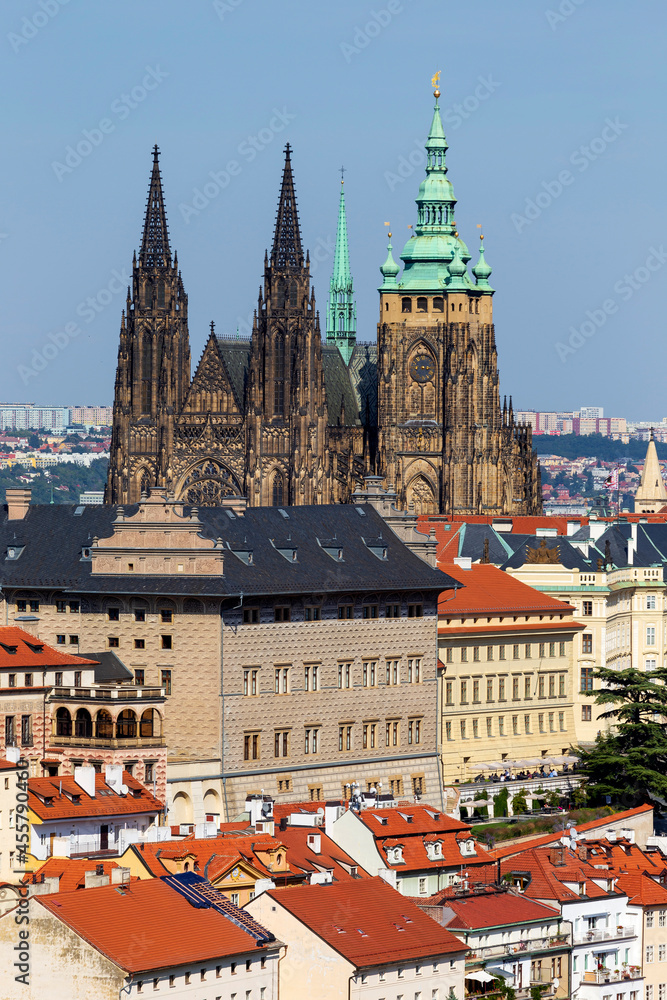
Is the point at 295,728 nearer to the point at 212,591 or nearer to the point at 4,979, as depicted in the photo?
→ the point at 212,591

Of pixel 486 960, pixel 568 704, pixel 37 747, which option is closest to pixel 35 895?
pixel 486 960

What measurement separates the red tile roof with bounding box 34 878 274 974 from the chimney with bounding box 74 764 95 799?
1961 cm

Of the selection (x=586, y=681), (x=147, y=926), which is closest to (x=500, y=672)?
(x=586, y=681)

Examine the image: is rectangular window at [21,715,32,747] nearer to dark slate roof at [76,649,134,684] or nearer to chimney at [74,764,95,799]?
dark slate roof at [76,649,134,684]

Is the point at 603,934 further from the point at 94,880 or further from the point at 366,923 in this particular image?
the point at 94,880

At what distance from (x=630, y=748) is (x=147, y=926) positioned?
49.9 m

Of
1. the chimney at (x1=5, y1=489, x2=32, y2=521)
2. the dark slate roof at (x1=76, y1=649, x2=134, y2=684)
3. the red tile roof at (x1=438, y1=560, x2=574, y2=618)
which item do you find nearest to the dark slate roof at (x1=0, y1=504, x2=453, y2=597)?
the chimney at (x1=5, y1=489, x2=32, y2=521)

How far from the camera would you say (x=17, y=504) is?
140250mm

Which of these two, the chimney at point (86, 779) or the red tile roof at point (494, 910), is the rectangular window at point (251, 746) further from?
the red tile roof at point (494, 910)

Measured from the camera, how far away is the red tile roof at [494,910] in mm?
100438

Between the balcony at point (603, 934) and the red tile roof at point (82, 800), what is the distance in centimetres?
1718

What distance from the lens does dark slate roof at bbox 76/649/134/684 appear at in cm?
12556

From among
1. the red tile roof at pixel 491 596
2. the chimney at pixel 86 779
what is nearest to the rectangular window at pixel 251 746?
the chimney at pixel 86 779

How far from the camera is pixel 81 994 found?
8819cm
